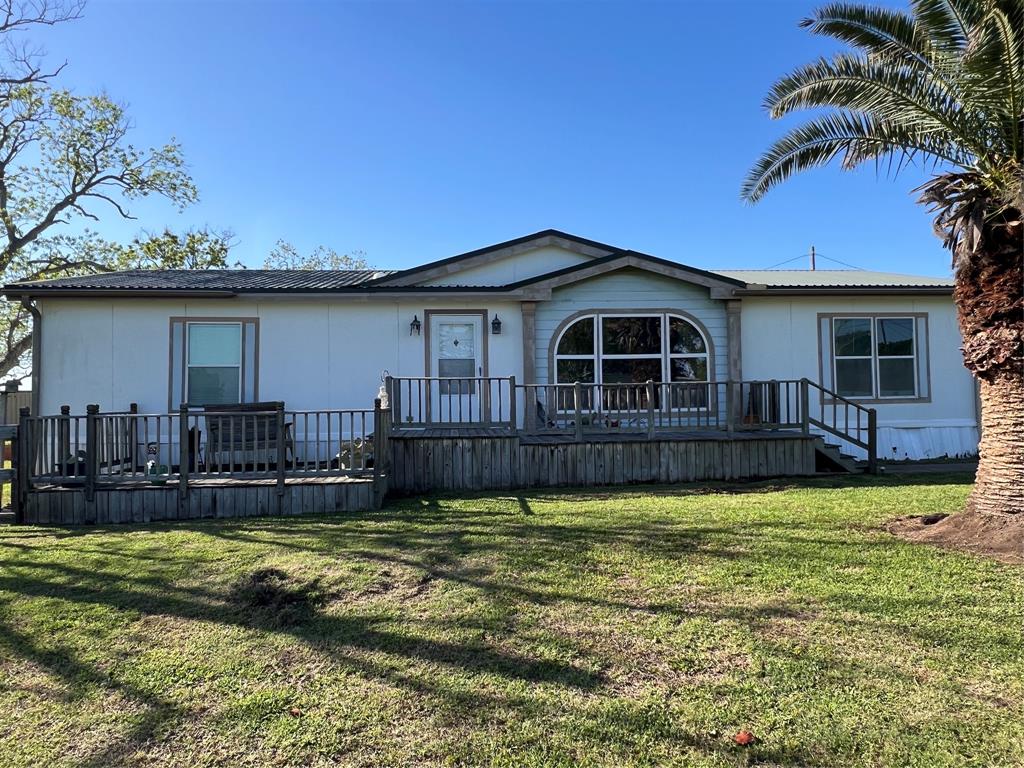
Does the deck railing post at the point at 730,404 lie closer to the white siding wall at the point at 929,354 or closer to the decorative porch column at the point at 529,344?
the white siding wall at the point at 929,354

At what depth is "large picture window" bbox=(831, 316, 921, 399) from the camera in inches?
422

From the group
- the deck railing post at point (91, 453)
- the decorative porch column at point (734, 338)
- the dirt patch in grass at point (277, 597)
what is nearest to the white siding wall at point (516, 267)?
the decorative porch column at point (734, 338)

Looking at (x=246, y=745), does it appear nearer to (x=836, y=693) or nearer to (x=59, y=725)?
(x=59, y=725)

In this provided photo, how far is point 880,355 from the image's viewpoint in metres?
10.8

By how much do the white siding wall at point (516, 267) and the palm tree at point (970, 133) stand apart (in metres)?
5.21

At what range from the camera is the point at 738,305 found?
34.0 ft

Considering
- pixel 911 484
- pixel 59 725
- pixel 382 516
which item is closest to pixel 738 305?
pixel 911 484

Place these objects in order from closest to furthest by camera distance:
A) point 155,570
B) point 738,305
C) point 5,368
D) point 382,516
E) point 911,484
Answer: point 155,570 < point 382,516 < point 911,484 < point 738,305 < point 5,368

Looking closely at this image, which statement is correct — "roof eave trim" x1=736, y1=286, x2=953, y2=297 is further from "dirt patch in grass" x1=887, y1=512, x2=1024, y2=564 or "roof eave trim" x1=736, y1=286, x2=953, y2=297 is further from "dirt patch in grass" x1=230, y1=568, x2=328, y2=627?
"dirt patch in grass" x1=230, y1=568, x2=328, y2=627

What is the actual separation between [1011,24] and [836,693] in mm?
5768

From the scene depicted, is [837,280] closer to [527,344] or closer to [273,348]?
[527,344]

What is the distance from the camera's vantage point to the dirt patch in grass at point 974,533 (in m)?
4.55

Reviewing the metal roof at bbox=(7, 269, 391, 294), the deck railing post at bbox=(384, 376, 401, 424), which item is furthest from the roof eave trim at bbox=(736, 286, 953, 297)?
the metal roof at bbox=(7, 269, 391, 294)

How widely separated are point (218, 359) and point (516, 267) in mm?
5626
